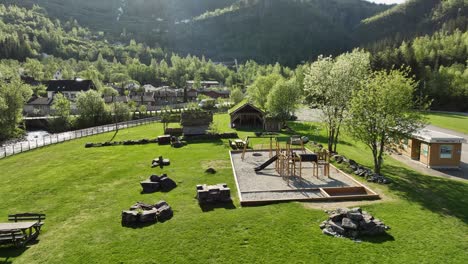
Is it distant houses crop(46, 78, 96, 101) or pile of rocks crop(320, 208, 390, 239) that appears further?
distant houses crop(46, 78, 96, 101)

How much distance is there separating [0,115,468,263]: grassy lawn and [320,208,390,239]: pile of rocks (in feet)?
1.45

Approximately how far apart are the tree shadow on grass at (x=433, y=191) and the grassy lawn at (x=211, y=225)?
0.07 meters

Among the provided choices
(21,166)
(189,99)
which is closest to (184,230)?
(21,166)

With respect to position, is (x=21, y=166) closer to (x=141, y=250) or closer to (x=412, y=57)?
(x=141, y=250)

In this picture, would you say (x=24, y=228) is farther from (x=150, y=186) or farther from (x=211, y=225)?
(x=211, y=225)

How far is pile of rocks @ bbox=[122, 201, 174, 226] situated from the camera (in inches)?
695

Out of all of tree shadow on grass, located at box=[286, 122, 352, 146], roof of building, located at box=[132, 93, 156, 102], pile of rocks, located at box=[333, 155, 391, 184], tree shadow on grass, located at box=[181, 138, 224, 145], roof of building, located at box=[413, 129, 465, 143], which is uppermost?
roof of building, located at box=[132, 93, 156, 102]

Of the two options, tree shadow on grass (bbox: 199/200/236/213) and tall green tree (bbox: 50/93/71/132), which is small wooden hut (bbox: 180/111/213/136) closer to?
tree shadow on grass (bbox: 199/200/236/213)

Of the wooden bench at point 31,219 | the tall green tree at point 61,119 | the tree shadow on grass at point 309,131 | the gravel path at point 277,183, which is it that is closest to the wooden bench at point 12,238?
the wooden bench at point 31,219

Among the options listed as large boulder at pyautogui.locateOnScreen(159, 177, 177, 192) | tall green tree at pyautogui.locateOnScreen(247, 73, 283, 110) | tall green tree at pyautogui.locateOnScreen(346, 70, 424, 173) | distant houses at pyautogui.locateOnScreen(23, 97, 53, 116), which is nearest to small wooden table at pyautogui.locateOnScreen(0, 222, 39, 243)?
large boulder at pyautogui.locateOnScreen(159, 177, 177, 192)

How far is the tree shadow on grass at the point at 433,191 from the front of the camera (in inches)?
783

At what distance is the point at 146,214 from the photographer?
17.8m

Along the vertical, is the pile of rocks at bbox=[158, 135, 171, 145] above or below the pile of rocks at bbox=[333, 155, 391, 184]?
above

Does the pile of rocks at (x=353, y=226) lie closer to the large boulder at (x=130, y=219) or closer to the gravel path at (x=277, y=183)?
the gravel path at (x=277, y=183)
